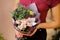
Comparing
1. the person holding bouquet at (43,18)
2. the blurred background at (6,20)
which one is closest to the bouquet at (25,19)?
the person holding bouquet at (43,18)

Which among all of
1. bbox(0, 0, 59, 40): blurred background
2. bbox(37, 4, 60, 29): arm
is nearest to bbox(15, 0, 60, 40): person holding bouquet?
bbox(37, 4, 60, 29): arm

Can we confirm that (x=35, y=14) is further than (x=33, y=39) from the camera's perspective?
No

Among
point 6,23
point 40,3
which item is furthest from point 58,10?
point 6,23

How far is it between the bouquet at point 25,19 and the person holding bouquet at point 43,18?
88mm

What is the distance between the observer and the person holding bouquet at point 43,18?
4.42ft

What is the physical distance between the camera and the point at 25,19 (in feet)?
4.06

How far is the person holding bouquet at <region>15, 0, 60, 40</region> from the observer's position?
1348 millimetres

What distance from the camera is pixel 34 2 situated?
1.38 m

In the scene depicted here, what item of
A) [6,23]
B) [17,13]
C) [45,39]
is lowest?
[45,39]

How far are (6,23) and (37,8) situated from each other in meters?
0.60

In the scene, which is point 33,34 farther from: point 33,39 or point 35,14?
point 35,14

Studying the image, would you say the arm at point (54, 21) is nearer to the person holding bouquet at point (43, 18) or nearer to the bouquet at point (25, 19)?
the person holding bouquet at point (43, 18)

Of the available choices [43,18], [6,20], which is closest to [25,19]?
Result: [43,18]

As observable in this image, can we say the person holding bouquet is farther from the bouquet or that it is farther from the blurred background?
the blurred background
